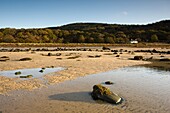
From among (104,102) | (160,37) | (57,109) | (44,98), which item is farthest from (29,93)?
(160,37)

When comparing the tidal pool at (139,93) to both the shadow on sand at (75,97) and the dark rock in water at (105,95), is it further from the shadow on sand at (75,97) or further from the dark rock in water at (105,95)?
the dark rock in water at (105,95)

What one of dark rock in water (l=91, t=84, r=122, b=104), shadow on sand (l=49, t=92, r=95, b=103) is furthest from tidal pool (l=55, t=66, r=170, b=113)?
dark rock in water (l=91, t=84, r=122, b=104)

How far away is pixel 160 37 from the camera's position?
164125mm

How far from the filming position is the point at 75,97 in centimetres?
1481

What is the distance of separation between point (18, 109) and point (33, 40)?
465ft

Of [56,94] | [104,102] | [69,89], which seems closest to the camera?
[104,102]

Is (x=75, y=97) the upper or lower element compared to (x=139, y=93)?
upper

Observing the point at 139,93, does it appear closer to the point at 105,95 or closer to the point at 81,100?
the point at 105,95

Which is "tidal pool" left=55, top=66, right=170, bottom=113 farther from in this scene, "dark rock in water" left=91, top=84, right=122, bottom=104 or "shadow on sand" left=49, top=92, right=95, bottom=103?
"dark rock in water" left=91, top=84, right=122, bottom=104

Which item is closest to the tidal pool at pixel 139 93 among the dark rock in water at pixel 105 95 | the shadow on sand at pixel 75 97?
the shadow on sand at pixel 75 97

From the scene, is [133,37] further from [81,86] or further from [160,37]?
[81,86]

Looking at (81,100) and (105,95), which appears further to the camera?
(81,100)

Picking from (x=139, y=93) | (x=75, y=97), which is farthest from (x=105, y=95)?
(x=139, y=93)

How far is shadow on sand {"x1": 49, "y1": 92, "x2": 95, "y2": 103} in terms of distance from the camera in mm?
14280
